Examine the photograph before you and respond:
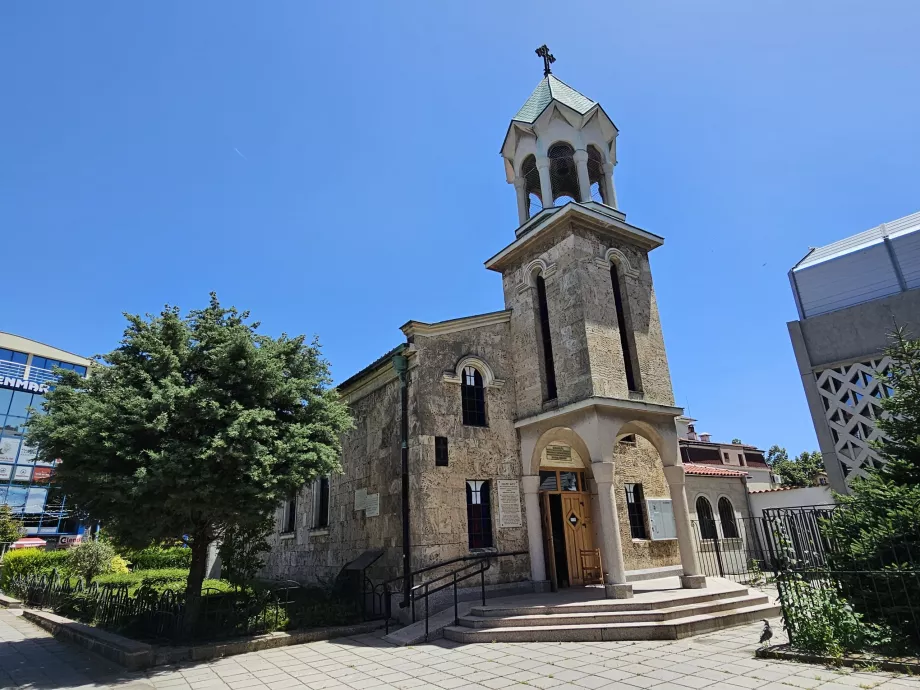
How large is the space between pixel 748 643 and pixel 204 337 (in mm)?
10551

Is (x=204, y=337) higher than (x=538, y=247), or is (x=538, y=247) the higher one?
(x=538, y=247)

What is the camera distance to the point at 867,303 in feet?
54.6

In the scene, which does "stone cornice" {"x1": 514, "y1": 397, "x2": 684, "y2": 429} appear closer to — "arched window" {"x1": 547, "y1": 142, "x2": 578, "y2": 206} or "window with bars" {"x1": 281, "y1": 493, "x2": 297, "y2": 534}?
"arched window" {"x1": 547, "y1": 142, "x2": 578, "y2": 206}

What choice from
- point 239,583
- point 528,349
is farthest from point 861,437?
point 239,583

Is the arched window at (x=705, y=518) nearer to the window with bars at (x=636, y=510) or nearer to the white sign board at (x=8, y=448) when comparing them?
the window with bars at (x=636, y=510)

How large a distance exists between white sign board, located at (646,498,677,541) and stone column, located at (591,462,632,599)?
357cm

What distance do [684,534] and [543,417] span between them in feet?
12.9

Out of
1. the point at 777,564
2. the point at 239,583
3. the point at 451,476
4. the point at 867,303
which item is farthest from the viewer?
the point at 867,303

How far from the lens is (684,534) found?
37.7ft

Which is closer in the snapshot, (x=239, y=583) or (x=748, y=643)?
(x=748, y=643)

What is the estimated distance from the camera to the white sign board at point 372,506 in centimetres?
1327

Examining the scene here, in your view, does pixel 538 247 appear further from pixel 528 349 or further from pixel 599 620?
pixel 599 620

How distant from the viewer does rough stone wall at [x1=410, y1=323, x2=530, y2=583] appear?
1172 cm

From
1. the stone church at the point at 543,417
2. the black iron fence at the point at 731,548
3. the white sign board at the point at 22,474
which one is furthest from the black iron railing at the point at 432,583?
the white sign board at the point at 22,474
